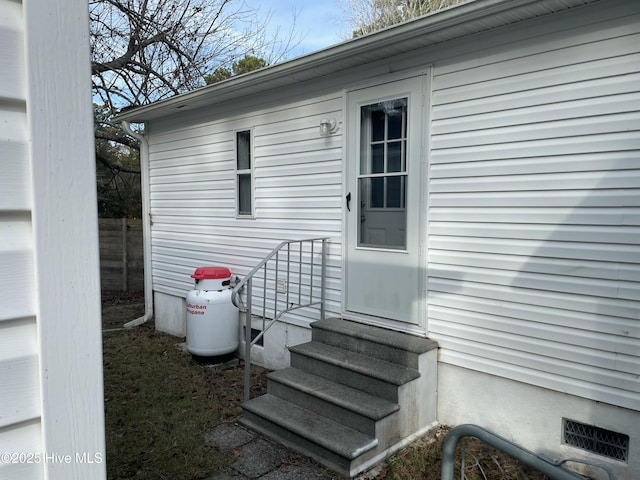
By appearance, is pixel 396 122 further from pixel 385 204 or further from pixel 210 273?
pixel 210 273

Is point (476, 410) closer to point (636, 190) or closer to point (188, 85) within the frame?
point (636, 190)

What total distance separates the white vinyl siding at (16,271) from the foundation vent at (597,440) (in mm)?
3077

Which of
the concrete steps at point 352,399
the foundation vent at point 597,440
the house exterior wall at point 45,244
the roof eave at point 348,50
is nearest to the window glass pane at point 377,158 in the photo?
A: the roof eave at point 348,50

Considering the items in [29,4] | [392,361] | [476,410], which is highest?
[29,4]

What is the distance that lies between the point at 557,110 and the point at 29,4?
115 inches

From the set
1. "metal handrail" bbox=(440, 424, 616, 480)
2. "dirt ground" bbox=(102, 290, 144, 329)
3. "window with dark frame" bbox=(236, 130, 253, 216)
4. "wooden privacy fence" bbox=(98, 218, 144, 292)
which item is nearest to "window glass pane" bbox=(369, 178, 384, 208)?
"window with dark frame" bbox=(236, 130, 253, 216)

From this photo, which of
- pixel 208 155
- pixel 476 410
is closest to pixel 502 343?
pixel 476 410

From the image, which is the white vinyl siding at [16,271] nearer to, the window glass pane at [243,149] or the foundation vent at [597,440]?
the foundation vent at [597,440]

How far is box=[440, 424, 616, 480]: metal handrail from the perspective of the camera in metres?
1.18

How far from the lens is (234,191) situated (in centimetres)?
537

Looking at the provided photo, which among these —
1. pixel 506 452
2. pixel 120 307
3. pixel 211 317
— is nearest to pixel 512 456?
pixel 506 452

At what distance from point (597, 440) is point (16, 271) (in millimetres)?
3287

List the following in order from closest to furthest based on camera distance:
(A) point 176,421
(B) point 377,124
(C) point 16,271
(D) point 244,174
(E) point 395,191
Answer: (C) point 16,271 → (A) point 176,421 → (E) point 395,191 → (B) point 377,124 → (D) point 244,174

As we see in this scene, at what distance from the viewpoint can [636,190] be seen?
2.63m
